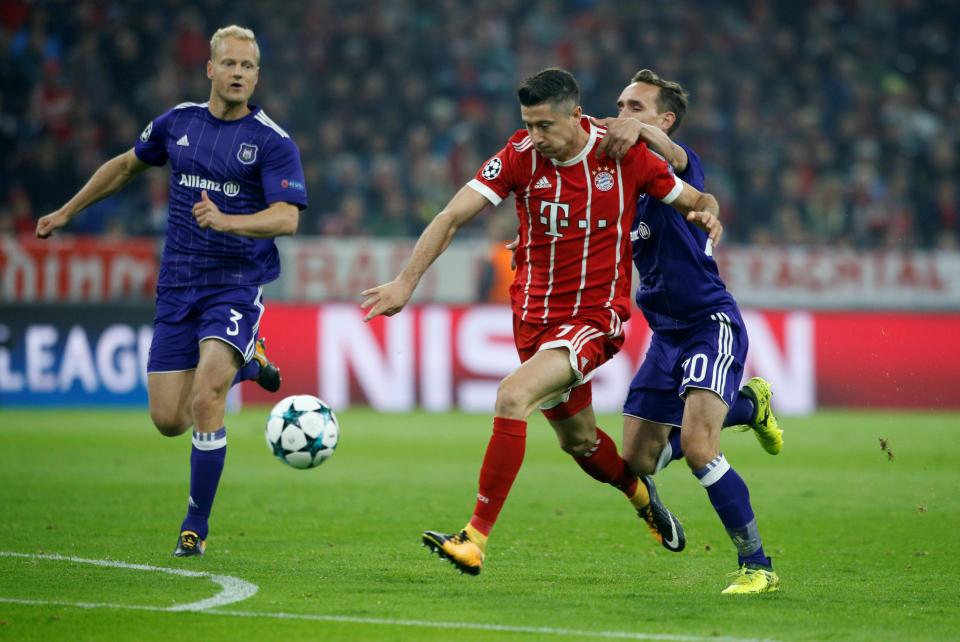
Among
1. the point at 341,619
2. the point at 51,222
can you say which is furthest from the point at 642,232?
the point at 51,222

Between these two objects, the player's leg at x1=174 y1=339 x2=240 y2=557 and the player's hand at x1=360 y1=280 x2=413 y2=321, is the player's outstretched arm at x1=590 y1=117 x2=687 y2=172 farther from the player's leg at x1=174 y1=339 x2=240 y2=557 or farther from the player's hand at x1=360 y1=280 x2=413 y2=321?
the player's leg at x1=174 y1=339 x2=240 y2=557

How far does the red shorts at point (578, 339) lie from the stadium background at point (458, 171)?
32.7 ft

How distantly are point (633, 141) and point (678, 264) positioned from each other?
753 mm

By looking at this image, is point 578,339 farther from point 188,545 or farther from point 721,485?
point 188,545

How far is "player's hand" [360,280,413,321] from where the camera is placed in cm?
580

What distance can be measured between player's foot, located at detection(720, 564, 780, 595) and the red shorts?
3.67ft

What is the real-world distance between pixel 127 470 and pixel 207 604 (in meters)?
5.99

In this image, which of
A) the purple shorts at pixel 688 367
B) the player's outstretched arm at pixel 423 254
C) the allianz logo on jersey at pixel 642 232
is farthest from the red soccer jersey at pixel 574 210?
the purple shorts at pixel 688 367

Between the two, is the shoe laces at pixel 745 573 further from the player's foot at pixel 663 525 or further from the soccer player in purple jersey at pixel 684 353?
the player's foot at pixel 663 525

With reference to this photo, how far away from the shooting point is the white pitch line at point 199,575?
545cm

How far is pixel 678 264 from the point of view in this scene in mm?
6668

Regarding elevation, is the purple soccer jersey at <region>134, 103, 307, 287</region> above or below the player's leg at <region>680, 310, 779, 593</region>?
above

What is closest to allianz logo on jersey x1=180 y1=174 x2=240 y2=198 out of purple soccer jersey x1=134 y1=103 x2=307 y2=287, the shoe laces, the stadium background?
purple soccer jersey x1=134 y1=103 x2=307 y2=287

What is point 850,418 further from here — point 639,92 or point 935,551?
point 639,92
